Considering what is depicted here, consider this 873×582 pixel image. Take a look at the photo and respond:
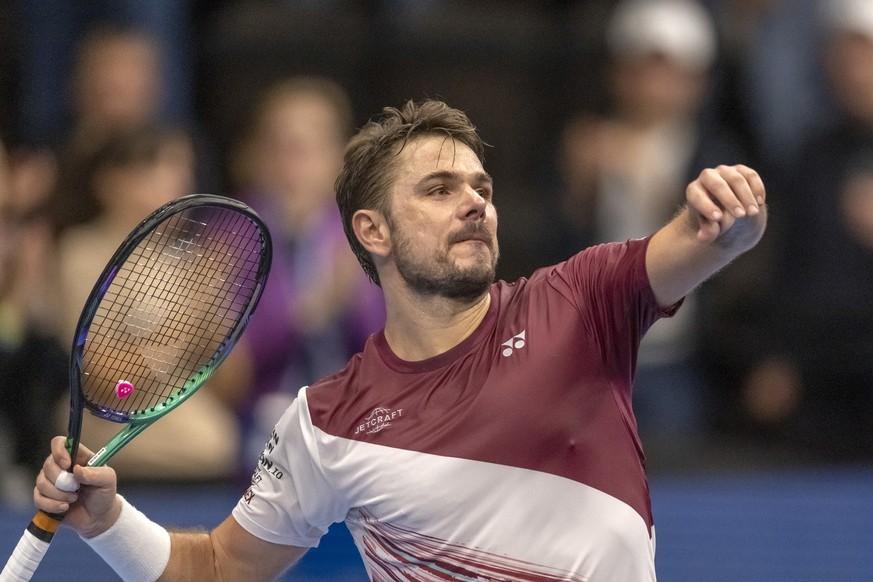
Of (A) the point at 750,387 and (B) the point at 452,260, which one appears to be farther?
(A) the point at 750,387

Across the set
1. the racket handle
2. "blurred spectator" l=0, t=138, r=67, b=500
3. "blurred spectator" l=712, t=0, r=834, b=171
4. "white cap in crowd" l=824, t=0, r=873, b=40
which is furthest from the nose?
"blurred spectator" l=712, t=0, r=834, b=171

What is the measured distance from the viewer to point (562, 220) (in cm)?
770

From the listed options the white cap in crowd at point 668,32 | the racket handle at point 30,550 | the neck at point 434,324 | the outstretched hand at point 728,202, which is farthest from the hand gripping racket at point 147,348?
the white cap in crowd at point 668,32

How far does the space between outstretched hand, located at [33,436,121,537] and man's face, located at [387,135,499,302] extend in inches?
39.2

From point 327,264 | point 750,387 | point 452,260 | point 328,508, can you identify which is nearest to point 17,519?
point 327,264

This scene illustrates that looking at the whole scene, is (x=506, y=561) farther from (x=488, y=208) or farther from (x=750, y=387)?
(x=750, y=387)

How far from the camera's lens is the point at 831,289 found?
7105 mm

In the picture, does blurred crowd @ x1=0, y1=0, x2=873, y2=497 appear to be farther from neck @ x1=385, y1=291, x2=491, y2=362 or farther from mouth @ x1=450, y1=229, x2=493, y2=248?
mouth @ x1=450, y1=229, x2=493, y2=248

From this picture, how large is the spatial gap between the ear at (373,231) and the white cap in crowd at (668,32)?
12.6ft

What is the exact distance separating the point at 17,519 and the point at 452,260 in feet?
9.79

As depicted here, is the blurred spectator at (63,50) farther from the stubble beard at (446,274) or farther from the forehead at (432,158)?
the stubble beard at (446,274)

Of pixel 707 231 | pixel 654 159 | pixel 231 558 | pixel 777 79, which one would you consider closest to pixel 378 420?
pixel 231 558

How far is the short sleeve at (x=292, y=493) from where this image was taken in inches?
162

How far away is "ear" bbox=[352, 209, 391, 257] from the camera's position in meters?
4.18
